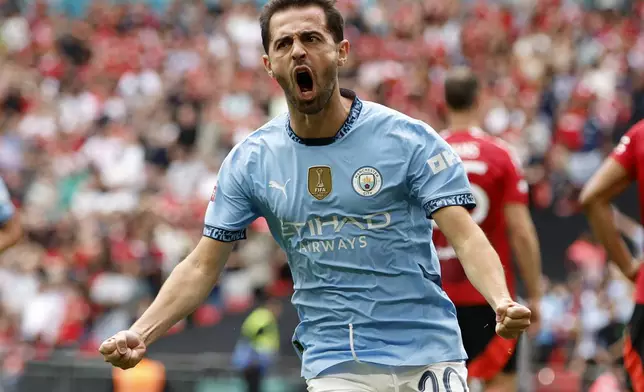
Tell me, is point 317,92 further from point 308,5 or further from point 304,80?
point 308,5

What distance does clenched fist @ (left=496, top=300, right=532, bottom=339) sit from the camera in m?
4.53

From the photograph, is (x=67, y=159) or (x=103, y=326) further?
(x=67, y=159)

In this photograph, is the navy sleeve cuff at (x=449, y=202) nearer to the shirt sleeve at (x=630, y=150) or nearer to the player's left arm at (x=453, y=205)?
the player's left arm at (x=453, y=205)

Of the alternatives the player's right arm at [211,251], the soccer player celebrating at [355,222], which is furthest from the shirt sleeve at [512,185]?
the player's right arm at [211,251]

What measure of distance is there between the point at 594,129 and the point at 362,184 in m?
11.6

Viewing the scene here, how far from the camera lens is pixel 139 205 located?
17812mm

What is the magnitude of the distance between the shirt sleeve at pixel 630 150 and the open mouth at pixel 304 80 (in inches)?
86.7

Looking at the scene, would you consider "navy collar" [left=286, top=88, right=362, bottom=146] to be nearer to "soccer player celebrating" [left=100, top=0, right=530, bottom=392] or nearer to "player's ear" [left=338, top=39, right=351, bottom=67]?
"soccer player celebrating" [left=100, top=0, right=530, bottom=392]

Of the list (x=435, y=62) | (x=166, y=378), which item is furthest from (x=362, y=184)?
(x=435, y=62)

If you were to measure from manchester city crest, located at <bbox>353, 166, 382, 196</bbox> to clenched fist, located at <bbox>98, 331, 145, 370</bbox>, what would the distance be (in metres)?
1.05

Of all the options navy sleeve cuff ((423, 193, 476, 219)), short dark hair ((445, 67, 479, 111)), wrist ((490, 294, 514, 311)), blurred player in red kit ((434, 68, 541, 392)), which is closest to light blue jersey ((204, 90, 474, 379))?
navy sleeve cuff ((423, 193, 476, 219))

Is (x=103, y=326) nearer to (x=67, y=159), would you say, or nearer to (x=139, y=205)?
(x=139, y=205)

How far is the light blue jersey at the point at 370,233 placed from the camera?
5160mm

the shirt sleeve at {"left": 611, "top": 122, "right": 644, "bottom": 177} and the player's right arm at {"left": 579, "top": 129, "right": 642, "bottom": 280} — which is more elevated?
the shirt sleeve at {"left": 611, "top": 122, "right": 644, "bottom": 177}
